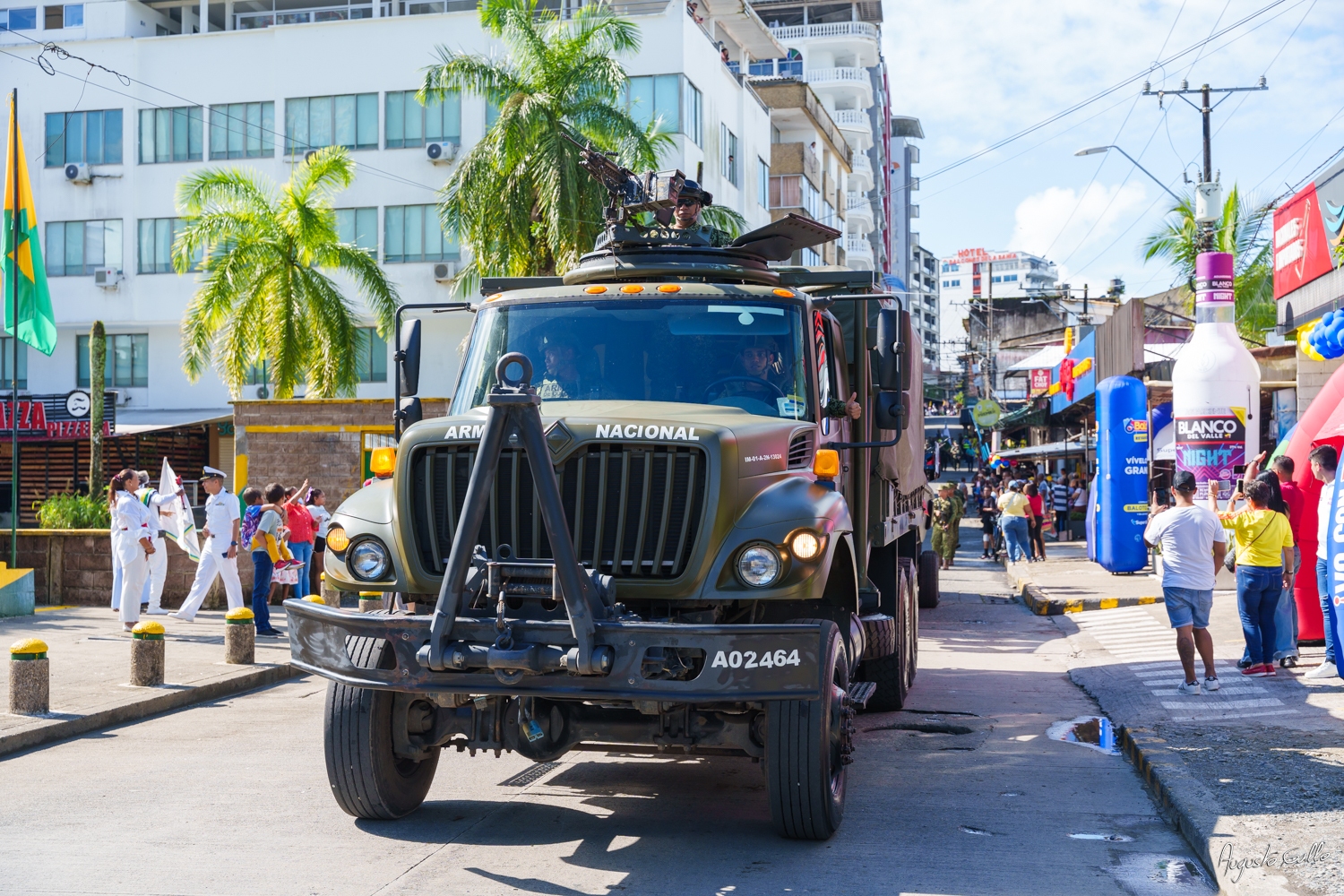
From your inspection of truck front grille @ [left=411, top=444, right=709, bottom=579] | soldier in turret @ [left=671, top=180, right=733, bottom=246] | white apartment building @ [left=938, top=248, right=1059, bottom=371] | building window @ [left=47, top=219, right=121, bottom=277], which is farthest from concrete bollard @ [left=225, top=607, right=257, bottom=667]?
white apartment building @ [left=938, top=248, right=1059, bottom=371]

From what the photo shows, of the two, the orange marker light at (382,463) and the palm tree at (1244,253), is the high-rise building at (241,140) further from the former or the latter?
the orange marker light at (382,463)

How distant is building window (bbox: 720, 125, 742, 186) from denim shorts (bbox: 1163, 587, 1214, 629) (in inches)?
1159

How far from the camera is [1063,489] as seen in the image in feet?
113

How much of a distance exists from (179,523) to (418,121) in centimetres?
2249

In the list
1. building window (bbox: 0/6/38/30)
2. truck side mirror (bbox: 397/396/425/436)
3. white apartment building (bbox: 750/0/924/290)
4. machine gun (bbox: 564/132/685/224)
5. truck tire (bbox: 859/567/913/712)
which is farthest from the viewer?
white apartment building (bbox: 750/0/924/290)

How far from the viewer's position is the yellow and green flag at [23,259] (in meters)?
17.2

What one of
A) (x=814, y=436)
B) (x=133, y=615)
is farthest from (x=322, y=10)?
(x=814, y=436)

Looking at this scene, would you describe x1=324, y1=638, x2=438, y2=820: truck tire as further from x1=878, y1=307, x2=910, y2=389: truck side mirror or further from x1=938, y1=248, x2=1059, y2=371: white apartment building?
x1=938, y1=248, x2=1059, y2=371: white apartment building

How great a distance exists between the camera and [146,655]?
10.7 metres

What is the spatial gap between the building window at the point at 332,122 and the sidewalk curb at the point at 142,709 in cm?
2661

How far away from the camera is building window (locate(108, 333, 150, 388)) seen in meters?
38.6

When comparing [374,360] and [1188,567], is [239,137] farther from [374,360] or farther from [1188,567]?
[1188,567]

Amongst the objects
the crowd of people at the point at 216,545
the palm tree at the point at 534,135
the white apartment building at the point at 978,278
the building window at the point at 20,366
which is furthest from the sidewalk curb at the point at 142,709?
the white apartment building at the point at 978,278

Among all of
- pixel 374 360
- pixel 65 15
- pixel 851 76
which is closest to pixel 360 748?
pixel 374 360
